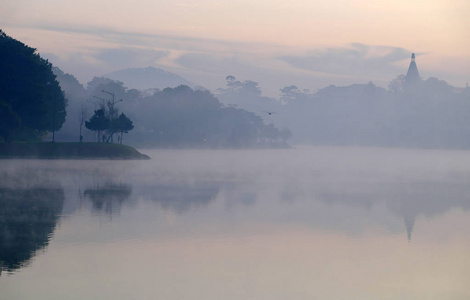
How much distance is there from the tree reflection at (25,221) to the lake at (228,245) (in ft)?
0.17

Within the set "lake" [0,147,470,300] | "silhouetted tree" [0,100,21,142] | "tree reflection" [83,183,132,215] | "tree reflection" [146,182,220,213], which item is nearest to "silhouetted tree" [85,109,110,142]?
"silhouetted tree" [0,100,21,142]

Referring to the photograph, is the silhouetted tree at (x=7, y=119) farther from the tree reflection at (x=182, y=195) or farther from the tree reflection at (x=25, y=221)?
the tree reflection at (x=25, y=221)

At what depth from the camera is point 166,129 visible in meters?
190

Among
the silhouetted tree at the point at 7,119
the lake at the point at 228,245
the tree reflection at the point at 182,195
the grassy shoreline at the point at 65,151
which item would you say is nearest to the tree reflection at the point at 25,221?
the lake at the point at 228,245

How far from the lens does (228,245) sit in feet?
75.4

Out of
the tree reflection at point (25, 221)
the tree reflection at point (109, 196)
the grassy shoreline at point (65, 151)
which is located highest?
the grassy shoreline at point (65, 151)

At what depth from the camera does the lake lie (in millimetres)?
16922

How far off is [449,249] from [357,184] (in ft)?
104

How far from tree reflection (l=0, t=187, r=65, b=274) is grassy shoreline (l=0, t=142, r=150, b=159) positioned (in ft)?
166

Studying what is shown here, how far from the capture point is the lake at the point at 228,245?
1692 centimetres

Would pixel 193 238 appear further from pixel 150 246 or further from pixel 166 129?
pixel 166 129

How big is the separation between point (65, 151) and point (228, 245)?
7549 cm

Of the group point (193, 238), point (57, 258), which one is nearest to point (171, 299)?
point (57, 258)

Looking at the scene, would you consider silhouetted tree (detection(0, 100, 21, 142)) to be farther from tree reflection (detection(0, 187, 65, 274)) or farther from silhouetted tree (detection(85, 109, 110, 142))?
tree reflection (detection(0, 187, 65, 274))
